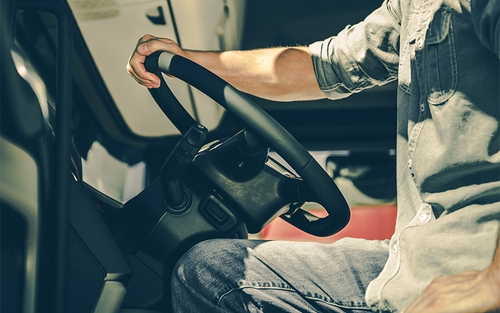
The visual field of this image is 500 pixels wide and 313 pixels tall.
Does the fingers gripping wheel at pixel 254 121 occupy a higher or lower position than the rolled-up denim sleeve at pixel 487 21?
lower

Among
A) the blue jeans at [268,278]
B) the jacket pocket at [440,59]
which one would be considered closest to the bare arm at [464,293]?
the blue jeans at [268,278]

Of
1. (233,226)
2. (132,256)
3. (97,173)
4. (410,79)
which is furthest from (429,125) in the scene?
(97,173)

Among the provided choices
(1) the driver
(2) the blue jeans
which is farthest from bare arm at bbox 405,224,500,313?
(2) the blue jeans

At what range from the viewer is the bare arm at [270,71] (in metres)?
1.12

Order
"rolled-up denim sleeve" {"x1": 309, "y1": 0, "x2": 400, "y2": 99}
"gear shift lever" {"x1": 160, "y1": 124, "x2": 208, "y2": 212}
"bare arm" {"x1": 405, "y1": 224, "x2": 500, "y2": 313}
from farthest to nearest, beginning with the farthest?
"rolled-up denim sleeve" {"x1": 309, "y1": 0, "x2": 400, "y2": 99} → "gear shift lever" {"x1": 160, "y1": 124, "x2": 208, "y2": 212} → "bare arm" {"x1": 405, "y1": 224, "x2": 500, "y2": 313}

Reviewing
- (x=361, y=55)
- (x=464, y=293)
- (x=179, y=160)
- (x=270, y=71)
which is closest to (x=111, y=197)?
(x=179, y=160)

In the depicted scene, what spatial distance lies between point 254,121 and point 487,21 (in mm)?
312

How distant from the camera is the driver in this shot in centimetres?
70

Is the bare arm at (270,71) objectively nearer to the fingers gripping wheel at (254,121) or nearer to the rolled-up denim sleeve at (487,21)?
the fingers gripping wheel at (254,121)

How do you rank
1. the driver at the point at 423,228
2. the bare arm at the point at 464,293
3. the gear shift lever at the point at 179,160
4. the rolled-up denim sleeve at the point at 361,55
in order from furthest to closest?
1. the rolled-up denim sleeve at the point at 361,55
2. the gear shift lever at the point at 179,160
3. the driver at the point at 423,228
4. the bare arm at the point at 464,293

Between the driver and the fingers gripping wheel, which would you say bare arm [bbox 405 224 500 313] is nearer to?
the driver

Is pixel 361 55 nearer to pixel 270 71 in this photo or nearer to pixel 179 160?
pixel 270 71

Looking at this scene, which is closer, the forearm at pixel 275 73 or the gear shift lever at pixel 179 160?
the gear shift lever at pixel 179 160

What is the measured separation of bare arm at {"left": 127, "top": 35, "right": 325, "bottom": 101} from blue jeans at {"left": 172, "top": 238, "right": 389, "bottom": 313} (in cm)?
39
